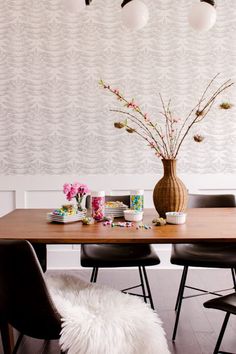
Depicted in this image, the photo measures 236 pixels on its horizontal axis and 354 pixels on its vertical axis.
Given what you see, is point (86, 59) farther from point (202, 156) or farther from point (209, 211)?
point (209, 211)

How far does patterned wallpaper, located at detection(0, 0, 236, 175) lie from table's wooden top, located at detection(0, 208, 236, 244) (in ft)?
4.97

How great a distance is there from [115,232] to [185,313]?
121 cm

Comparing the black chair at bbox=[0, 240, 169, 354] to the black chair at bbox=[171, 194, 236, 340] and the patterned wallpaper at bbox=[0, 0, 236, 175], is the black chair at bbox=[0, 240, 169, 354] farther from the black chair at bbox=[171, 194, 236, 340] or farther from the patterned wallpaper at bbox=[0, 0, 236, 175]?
the patterned wallpaper at bbox=[0, 0, 236, 175]

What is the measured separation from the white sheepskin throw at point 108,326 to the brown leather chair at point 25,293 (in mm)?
71

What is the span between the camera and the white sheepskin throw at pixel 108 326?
148cm

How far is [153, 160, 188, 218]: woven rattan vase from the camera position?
233cm

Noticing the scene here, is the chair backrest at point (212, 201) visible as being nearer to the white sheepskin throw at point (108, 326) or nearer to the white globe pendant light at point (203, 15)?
the white globe pendant light at point (203, 15)

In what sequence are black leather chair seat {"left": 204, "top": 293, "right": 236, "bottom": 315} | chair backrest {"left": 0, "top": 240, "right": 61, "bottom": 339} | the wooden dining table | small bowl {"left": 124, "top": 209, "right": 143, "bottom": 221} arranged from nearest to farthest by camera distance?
1. chair backrest {"left": 0, "top": 240, "right": 61, "bottom": 339}
2. black leather chair seat {"left": 204, "top": 293, "right": 236, "bottom": 315}
3. the wooden dining table
4. small bowl {"left": 124, "top": 209, "right": 143, "bottom": 221}

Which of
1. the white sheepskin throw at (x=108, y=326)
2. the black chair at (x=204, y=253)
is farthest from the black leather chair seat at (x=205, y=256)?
the white sheepskin throw at (x=108, y=326)

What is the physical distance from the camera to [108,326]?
1.53m

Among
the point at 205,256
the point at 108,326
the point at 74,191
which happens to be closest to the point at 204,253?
the point at 205,256

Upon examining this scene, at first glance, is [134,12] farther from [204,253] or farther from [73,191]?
[204,253]

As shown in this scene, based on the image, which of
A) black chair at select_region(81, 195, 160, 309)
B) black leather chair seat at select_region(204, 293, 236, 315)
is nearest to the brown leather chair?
black leather chair seat at select_region(204, 293, 236, 315)

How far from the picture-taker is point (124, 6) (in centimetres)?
224
